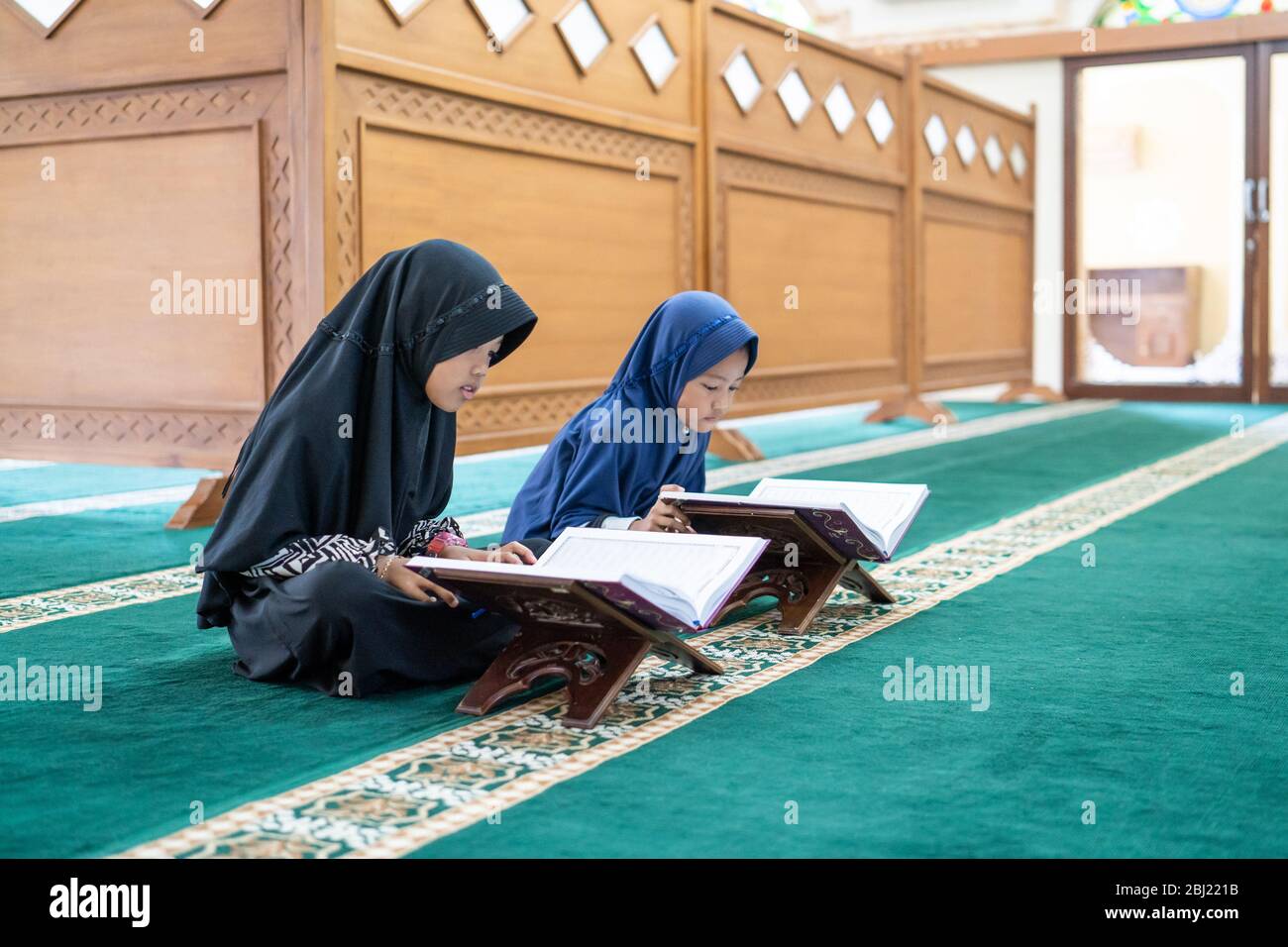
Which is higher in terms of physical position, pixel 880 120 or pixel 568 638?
pixel 880 120

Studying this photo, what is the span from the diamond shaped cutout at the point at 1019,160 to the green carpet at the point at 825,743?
21.4 ft

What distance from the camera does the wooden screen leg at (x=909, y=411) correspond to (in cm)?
755

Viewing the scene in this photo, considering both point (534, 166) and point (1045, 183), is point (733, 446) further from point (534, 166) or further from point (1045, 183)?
point (1045, 183)

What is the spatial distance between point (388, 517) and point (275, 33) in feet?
6.29

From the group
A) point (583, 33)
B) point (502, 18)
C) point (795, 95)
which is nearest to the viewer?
point (502, 18)

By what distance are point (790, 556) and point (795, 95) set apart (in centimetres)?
390

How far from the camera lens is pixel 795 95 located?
6.12 metres

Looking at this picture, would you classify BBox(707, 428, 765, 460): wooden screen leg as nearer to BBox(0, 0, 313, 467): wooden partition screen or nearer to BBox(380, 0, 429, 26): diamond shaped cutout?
BBox(380, 0, 429, 26): diamond shaped cutout

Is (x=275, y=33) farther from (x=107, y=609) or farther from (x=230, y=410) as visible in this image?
(x=107, y=609)

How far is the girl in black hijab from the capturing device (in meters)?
2.13

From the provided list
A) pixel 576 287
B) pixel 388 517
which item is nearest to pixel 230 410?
pixel 576 287

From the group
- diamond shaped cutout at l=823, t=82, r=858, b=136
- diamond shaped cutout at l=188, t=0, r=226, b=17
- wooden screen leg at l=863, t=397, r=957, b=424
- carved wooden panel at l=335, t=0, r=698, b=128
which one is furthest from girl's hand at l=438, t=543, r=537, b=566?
wooden screen leg at l=863, t=397, r=957, b=424

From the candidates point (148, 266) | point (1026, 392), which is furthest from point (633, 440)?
point (1026, 392)

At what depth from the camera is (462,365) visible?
88.7 inches
